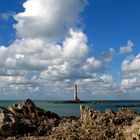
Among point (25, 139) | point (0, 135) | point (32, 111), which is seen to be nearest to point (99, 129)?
point (25, 139)

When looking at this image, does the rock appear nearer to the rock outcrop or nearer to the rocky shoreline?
the rocky shoreline

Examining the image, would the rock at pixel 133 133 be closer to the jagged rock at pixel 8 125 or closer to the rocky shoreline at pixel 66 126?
the rocky shoreline at pixel 66 126

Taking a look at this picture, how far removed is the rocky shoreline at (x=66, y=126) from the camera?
3344 centimetres

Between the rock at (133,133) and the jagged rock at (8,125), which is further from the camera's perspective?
the jagged rock at (8,125)

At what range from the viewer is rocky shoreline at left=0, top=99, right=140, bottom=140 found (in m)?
33.4

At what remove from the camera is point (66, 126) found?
38062 mm

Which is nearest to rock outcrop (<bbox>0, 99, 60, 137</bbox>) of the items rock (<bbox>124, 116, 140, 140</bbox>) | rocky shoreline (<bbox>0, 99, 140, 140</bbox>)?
rocky shoreline (<bbox>0, 99, 140, 140</bbox>)

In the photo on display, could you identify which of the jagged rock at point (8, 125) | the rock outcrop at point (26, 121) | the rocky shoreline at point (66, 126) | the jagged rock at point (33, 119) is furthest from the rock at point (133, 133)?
the jagged rock at point (8, 125)

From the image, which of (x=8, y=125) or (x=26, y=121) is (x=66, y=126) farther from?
(x=26, y=121)

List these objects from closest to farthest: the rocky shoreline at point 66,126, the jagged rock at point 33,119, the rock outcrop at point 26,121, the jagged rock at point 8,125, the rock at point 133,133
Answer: the rock at point 133,133 → the rocky shoreline at point 66,126 → the jagged rock at point 8,125 → the rock outcrop at point 26,121 → the jagged rock at point 33,119

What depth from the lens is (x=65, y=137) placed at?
1314 inches

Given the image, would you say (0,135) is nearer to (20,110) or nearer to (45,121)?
(45,121)

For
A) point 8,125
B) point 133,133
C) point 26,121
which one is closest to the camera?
point 133,133

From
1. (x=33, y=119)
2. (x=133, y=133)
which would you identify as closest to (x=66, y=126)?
(x=33, y=119)
